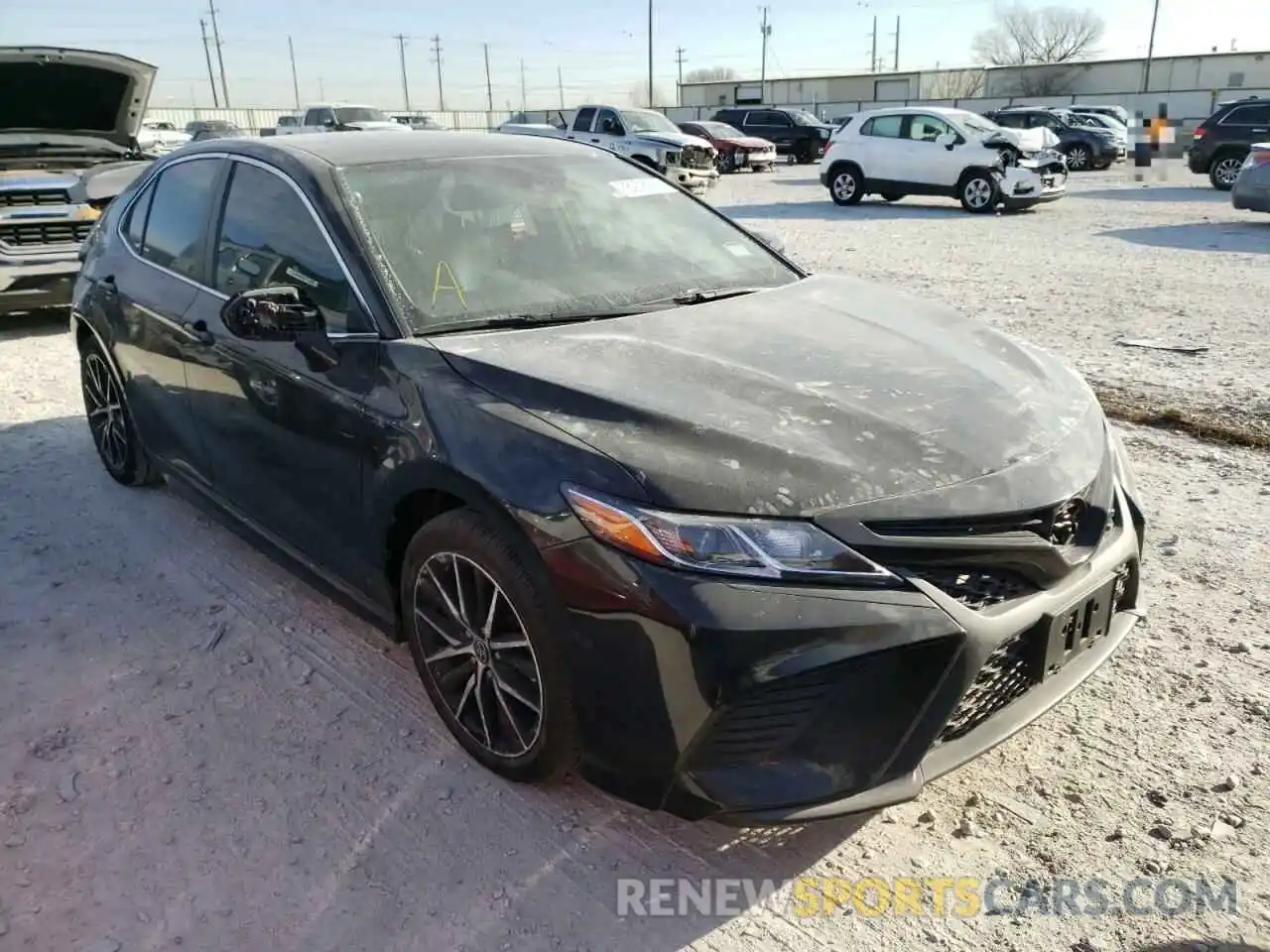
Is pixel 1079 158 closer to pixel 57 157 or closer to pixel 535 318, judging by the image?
pixel 57 157

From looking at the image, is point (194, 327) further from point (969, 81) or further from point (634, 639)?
point (969, 81)

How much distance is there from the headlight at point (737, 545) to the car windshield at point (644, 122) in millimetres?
22438

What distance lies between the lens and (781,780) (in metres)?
2.16

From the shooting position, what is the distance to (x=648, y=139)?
2234 cm

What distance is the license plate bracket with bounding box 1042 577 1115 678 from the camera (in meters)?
2.34

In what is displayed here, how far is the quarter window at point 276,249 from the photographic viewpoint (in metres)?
3.02

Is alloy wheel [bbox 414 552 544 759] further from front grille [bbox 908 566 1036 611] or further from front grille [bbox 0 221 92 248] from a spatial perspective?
front grille [bbox 0 221 92 248]

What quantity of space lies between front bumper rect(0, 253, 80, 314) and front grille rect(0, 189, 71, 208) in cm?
54

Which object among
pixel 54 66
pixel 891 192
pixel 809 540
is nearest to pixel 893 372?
pixel 809 540

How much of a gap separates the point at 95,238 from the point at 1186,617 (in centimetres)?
500

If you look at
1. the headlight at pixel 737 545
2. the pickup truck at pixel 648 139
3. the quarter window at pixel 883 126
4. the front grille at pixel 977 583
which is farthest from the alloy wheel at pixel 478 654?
the pickup truck at pixel 648 139

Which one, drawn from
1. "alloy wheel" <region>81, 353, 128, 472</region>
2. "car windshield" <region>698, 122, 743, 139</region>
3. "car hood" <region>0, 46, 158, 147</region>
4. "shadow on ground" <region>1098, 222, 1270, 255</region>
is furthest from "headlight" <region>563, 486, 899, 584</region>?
"car windshield" <region>698, 122, 743, 139</region>

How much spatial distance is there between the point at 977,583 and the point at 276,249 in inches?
97.7

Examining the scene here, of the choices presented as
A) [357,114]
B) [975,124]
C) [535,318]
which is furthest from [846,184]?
[535,318]
